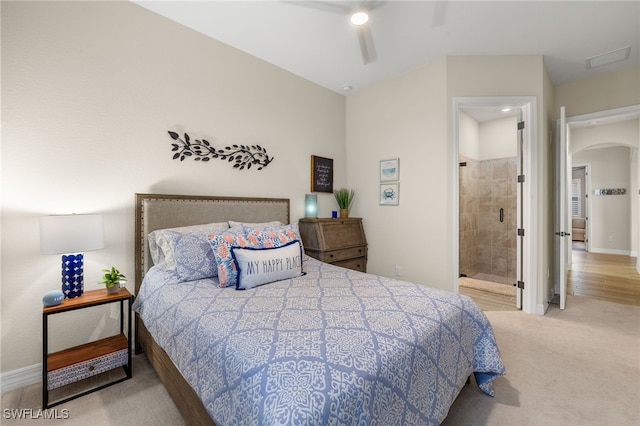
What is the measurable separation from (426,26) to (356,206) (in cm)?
225

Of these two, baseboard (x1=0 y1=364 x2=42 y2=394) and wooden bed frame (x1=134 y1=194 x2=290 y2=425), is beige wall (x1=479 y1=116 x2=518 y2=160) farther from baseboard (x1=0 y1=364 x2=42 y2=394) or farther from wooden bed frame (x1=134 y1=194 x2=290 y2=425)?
baseboard (x1=0 y1=364 x2=42 y2=394)

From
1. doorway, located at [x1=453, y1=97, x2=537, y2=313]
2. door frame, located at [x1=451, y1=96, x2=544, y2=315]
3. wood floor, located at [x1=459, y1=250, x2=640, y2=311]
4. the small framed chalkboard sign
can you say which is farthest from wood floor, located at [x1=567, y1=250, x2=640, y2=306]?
the small framed chalkboard sign

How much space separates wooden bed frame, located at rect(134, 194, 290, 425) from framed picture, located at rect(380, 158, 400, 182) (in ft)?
4.57

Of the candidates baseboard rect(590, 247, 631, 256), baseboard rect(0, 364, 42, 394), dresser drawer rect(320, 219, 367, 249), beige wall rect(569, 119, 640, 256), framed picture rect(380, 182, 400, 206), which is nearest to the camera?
baseboard rect(0, 364, 42, 394)

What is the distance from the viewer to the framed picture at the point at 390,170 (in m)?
3.62

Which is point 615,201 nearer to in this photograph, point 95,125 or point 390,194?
point 390,194

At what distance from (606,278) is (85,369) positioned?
6.75 metres

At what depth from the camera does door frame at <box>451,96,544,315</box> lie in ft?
10.1

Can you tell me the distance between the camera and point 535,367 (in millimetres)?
2098

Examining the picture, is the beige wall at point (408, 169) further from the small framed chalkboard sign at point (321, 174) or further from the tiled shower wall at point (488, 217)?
the tiled shower wall at point (488, 217)

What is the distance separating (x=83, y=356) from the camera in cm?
185

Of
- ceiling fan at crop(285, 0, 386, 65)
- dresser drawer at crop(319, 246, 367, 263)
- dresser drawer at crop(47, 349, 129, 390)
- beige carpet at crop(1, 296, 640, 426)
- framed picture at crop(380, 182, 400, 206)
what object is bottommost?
beige carpet at crop(1, 296, 640, 426)

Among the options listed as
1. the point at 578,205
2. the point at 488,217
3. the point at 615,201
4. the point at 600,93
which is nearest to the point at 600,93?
the point at 600,93

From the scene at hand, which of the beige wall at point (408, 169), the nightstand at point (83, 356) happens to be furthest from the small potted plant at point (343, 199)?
the nightstand at point (83, 356)
